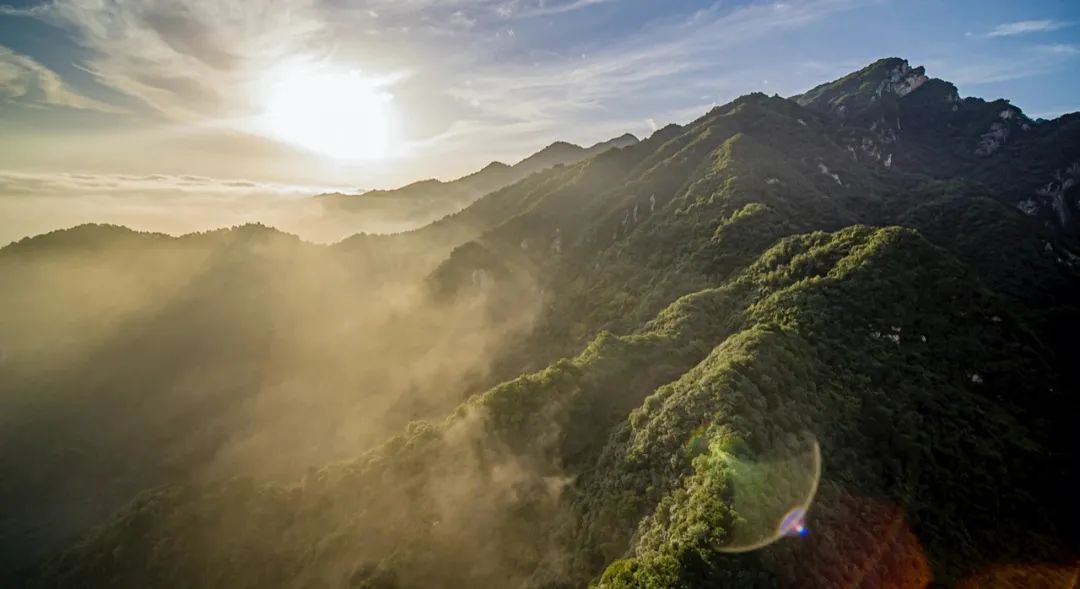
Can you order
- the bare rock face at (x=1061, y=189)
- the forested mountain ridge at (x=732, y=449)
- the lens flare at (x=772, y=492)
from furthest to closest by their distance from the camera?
the bare rock face at (x=1061, y=189), the forested mountain ridge at (x=732, y=449), the lens flare at (x=772, y=492)

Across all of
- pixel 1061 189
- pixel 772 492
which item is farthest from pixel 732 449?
pixel 1061 189

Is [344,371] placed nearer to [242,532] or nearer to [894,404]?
[242,532]

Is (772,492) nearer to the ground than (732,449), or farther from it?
nearer to the ground

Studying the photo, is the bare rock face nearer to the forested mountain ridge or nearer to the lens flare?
the forested mountain ridge

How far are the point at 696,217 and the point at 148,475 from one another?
157m

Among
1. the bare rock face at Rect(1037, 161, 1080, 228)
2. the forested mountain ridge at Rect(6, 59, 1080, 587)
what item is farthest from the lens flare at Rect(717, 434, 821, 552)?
the bare rock face at Rect(1037, 161, 1080, 228)

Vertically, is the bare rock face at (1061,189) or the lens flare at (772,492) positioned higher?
the bare rock face at (1061,189)

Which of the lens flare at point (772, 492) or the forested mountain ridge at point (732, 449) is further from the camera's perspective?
the forested mountain ridge at point (732, 449)

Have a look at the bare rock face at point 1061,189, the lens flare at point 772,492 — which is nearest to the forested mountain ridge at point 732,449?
the lens flare at point 772,492

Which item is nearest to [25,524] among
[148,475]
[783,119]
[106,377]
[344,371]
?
[148,475]

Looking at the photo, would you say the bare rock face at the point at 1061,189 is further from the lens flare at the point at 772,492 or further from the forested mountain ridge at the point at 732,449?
the lens flare at the point at 772,492

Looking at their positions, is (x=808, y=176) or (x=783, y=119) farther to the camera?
(x=783, y=119)

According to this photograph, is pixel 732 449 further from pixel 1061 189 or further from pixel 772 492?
pixel 1061 189

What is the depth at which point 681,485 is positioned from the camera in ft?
165
